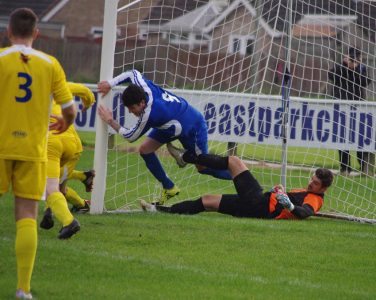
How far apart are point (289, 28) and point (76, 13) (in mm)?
47023

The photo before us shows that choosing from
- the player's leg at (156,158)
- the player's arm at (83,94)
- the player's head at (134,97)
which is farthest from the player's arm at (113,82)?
the player's arm at (83,94)

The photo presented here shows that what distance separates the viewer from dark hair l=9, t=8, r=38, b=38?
710 centimetres

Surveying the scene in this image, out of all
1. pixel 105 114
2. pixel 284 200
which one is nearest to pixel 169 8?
pixel 105 114

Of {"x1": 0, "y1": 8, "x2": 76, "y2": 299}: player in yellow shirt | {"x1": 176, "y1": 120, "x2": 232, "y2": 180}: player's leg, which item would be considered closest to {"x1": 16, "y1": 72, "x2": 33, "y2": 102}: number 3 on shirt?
{"x1": 0, "y1": 8, "x2": 76, "y2": 299}: player in yellow shirt

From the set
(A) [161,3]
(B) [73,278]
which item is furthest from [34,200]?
(A) [161,3]

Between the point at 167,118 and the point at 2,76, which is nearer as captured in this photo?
the point at 2,76

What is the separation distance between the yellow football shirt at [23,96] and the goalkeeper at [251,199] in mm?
4333

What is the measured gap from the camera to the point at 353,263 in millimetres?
9023

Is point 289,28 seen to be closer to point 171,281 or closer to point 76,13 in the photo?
point 171,281

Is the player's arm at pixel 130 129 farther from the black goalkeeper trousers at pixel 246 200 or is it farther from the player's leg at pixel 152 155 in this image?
the black goalkeeper trousers at pixel 246 200

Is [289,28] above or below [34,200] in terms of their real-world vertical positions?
above

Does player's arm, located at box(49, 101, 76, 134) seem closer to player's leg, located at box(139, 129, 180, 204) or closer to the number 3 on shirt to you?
the number 3 on shirt

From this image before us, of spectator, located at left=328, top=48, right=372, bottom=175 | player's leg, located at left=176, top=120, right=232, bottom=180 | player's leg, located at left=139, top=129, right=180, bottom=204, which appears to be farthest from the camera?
spectator, located at left=328, top=48, right=372, bottom=175

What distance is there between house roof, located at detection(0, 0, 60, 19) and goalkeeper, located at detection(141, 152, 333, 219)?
4409 centimetres
